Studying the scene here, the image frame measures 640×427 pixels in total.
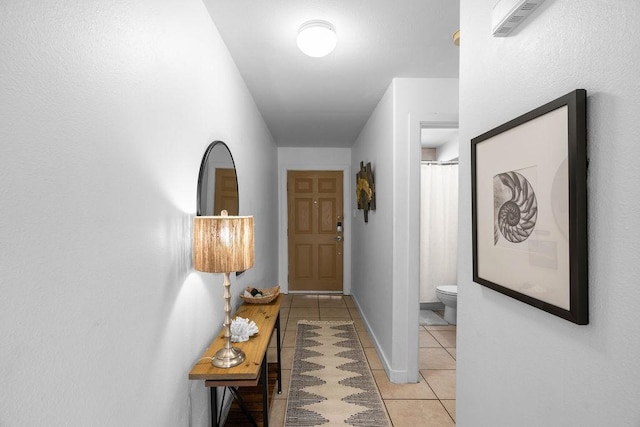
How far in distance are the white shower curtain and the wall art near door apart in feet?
2.93

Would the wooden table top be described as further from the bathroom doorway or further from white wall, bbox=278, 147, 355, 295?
white wall, bbox=278, 147, 355, 295

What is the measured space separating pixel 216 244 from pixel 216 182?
0.65 m

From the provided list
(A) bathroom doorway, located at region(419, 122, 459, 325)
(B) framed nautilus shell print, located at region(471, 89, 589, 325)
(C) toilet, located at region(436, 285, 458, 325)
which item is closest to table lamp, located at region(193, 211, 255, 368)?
(B) framed nautilus shell print, located at region(471, 89, 589, 325)

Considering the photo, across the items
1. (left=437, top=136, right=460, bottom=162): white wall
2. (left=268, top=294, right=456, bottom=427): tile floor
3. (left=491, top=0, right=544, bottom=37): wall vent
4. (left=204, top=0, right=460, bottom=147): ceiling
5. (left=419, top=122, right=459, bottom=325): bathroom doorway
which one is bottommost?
(left=268, top=294, right=456, bottom=427): tile floor

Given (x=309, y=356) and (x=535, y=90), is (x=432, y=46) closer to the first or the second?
(x=535, y=90)

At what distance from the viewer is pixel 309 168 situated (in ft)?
18.7

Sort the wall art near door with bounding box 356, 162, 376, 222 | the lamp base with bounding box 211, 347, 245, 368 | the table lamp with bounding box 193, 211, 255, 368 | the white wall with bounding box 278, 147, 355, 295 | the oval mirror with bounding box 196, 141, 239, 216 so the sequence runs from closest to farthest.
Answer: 1. the table lamp with bounding box 193, 211, 255, 368
2. the lamp base with bounding box 211, 347, 245, 368
3. the oval mirror with bounding box 196, 141, 239, 216
4. the wall art near door with bounding box 356, 162, 376, 222
5. the white wall with bounding box 278, 147, 355, 295

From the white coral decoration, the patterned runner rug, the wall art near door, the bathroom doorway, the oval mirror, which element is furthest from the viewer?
the bathroom doorway

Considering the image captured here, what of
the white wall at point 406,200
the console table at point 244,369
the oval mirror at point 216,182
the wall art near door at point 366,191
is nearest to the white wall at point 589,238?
the console table at point 244,369

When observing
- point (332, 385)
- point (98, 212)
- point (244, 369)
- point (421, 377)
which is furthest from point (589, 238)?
point (421, 377)

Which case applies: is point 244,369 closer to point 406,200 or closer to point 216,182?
point 216,182

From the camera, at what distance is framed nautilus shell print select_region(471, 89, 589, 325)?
2.42ft

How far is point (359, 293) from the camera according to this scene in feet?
15.4

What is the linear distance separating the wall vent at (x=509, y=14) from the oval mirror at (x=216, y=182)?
1.39 meters
